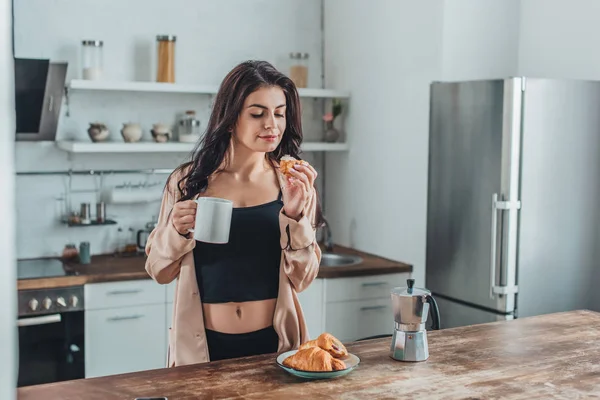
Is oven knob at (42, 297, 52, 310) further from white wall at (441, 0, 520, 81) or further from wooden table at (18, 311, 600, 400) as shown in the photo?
white wall at (441, 0, 520, 81)

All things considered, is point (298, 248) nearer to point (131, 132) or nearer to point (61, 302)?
point (61, 302)

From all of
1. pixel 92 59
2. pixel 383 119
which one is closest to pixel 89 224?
pixel 92 59

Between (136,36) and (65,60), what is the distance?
43 centimetres

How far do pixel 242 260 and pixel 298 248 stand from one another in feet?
0.58

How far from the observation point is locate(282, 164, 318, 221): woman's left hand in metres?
1.96

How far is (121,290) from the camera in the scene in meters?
3.49

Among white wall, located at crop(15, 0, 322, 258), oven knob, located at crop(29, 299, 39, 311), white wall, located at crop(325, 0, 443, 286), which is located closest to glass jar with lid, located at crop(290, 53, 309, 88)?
white wall, located at crop(15, 0, 322, 258)

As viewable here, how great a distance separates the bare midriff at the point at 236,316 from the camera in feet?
6.80

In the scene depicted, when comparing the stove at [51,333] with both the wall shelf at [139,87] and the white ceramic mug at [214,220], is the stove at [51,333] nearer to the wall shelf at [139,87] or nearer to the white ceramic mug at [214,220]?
the wall shelf at [139,87]

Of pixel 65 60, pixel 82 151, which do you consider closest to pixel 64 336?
pixel 82 151

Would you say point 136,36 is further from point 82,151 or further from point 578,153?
point 578,153

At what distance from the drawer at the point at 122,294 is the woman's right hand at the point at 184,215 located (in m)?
1.66

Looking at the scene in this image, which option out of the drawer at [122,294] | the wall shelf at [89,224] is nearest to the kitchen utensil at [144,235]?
the wall shelf at [89,224]

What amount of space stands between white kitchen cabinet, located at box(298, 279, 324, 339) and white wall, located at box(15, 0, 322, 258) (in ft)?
3.62
